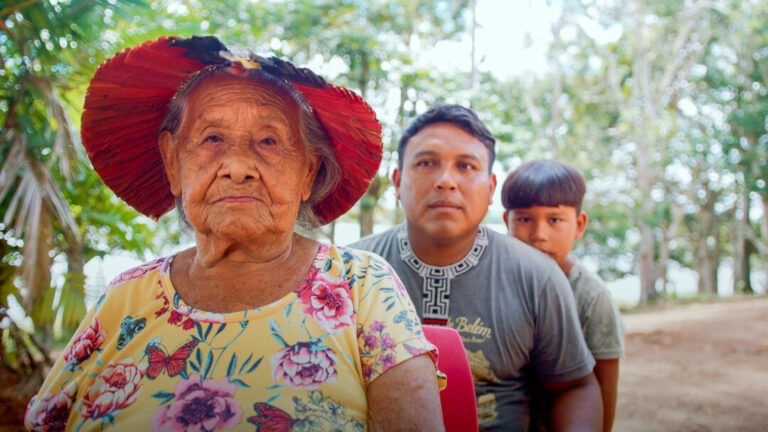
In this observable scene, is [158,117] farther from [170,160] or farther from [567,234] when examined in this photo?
[567,234]

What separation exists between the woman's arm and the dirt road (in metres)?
4.02

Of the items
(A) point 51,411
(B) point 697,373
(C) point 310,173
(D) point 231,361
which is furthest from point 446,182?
(B) point 697,373

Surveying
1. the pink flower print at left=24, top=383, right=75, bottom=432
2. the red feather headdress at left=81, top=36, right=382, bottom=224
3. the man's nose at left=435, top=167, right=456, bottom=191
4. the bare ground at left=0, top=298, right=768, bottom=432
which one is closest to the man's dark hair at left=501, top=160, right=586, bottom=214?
the man's nose at left=435, top=167, right=456, bottom=191

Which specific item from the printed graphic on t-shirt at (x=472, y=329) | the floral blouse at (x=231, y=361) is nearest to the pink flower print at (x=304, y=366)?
the floral blouse at (x=231, y=361)

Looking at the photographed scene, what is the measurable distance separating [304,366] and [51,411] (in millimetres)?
678

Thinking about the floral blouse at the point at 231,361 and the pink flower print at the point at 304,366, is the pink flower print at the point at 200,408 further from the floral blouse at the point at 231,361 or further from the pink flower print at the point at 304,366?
the pink flower print at the point at 304,366

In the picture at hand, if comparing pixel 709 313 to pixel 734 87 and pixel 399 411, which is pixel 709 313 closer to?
pixel 734 87

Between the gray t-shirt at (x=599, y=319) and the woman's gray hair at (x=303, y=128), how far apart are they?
1.40m

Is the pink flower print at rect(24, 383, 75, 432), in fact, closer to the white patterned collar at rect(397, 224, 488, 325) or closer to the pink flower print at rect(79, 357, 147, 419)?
the pink flower print at rect(79, 357, 147, 419)

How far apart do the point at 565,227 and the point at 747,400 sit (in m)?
4.24

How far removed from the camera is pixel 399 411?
1.23 m

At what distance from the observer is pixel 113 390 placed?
1.25 metres

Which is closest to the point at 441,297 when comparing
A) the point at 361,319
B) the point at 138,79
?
the point at 361,319

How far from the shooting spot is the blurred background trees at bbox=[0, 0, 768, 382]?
3443 millimetres
